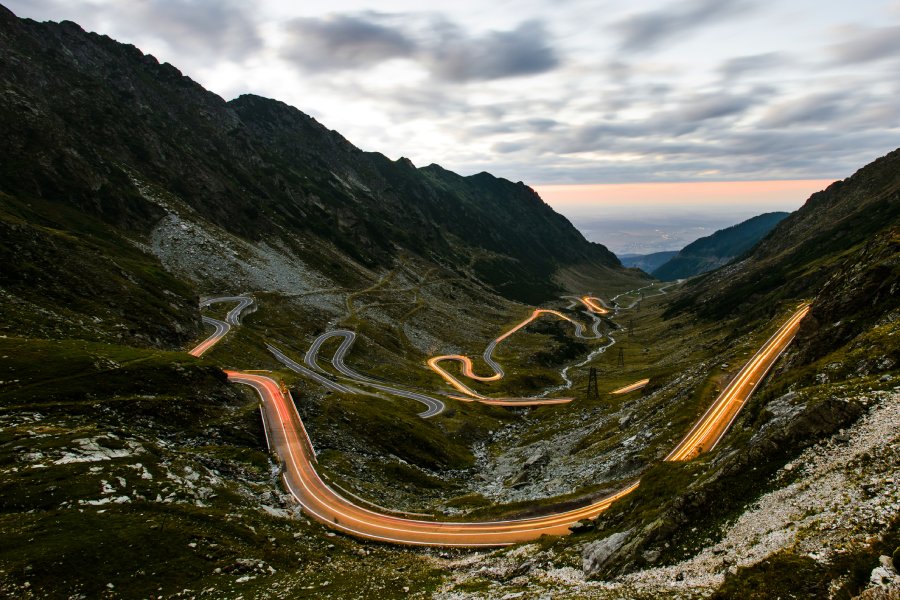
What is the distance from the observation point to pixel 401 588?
1242 inches

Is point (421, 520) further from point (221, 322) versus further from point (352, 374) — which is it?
point (221, 322)

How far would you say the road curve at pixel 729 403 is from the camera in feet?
163

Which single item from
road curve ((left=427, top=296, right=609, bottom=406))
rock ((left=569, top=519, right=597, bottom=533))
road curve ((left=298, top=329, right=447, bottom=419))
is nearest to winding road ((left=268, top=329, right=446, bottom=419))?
road curve ((left=298, top=329, right=447, bottom=419))

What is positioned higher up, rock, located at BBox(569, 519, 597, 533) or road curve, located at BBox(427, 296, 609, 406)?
rock, located at BBox(569, 519, 597, 533)

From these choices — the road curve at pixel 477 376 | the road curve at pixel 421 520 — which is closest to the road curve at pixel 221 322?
the road curve at pixel 421 520

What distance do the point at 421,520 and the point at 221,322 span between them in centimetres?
8460

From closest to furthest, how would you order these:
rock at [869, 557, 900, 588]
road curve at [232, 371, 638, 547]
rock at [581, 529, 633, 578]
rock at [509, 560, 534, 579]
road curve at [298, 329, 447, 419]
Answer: rock at [869, 557, 900, 588] → rock at [581, 529, 633, 578] → rock at [509, 560, 534, 579] → road curve at [232, 371, 638, 547] → road curve at [298, 329, 447, 419]

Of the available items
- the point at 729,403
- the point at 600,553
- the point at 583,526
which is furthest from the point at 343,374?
the point at 600,553

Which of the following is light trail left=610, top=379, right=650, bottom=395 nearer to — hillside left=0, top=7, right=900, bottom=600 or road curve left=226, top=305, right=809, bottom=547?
hillside left=0, top=7, right=900, bottom=600

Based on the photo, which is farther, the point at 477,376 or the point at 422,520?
the point at 477,376

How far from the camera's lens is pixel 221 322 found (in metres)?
112

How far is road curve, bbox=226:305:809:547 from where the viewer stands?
1722 inches

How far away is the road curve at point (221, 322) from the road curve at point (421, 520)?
32399 millimetres

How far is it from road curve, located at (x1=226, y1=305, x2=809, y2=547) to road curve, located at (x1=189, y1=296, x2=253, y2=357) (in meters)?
32.4
